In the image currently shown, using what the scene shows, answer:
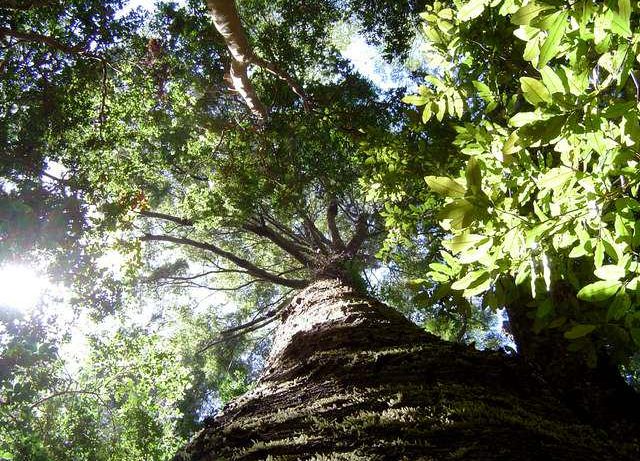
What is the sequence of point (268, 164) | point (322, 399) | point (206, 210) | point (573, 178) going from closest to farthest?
1. point (573, 178)
2. point (322, 399)
3. point (206, 210)
4. point (268, 164)

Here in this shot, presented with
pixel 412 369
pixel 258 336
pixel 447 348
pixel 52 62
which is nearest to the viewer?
pixel 412 369

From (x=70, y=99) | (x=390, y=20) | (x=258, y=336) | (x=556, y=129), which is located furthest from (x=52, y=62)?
(x=258, y=336)

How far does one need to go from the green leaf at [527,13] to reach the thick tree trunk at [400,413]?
116cm

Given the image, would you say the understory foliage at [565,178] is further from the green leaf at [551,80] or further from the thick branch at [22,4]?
the thick branch at [22,4]

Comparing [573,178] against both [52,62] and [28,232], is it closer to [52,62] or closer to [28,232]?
[28,232]

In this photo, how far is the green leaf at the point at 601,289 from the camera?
1.30 metres

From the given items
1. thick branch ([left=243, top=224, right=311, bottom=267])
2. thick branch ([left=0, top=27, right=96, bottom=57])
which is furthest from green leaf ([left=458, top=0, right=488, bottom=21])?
thick branch ([left=243, top=224, right=311, bottom=267])

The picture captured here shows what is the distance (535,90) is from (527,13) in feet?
0.68

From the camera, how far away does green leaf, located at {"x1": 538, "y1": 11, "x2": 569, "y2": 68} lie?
3.63ft

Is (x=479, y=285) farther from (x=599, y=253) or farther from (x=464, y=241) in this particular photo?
(x=599, y=253)

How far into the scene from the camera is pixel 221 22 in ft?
14.2

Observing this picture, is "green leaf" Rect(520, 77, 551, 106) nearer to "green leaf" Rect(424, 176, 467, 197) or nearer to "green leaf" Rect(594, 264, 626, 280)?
"green leaf" Rect(424, 176, 467, 197)

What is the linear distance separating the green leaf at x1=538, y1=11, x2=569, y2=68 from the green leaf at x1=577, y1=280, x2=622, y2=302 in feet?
2.17

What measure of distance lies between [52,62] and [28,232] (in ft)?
9.10
